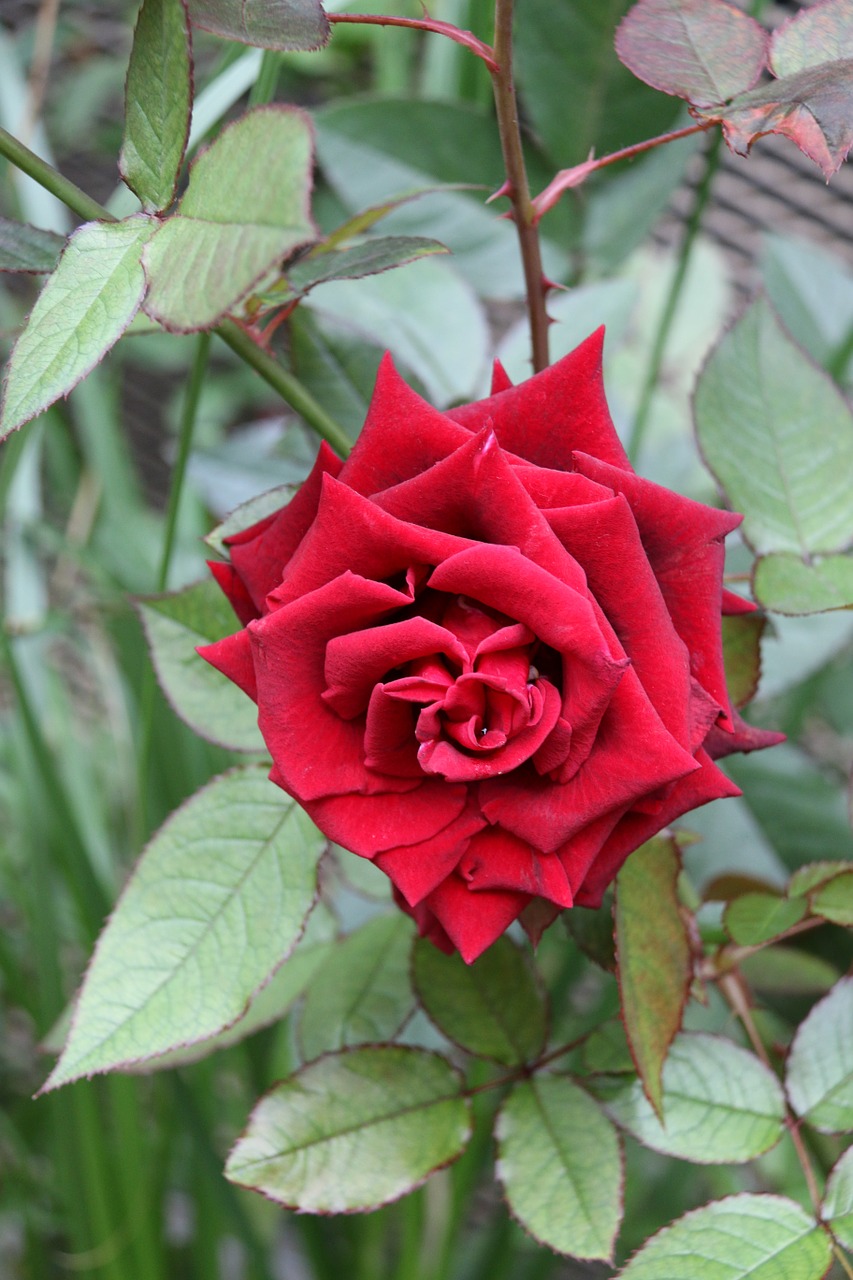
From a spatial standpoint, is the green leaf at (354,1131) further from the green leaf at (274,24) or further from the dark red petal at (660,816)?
the green leaf at (274,24)

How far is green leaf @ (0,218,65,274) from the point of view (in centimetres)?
23

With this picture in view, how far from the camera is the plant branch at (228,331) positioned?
21 cm

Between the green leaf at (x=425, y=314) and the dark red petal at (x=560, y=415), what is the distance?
0.20 meters

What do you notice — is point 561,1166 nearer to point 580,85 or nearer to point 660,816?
point 660,816

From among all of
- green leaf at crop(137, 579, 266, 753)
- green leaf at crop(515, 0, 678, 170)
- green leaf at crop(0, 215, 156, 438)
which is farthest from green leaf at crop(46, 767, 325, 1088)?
green leaf at crop(515, 0, 678, 170)

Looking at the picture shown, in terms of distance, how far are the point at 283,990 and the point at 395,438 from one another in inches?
8.3

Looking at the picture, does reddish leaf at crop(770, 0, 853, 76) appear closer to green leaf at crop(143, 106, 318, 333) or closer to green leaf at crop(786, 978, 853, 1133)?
green leaf at crop(143, 106, 318, 333)

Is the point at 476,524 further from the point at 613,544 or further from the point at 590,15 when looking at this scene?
the point at 590,15

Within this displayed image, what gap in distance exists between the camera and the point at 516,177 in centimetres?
25

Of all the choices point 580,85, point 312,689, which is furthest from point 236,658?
point 580,85

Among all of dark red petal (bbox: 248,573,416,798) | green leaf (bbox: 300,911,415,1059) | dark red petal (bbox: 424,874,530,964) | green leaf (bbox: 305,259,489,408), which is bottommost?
green leaf (bbox: 300,911,415,1059)

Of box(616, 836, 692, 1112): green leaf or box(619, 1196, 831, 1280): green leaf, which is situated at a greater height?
box(616, 836, 692, 1112): green leaf

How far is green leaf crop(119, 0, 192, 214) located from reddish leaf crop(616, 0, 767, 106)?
0.09 metres

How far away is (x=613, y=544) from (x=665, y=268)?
51cm
